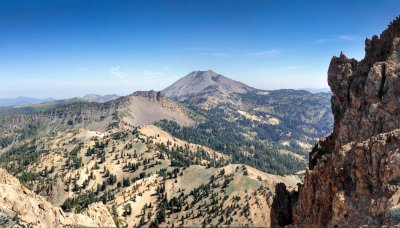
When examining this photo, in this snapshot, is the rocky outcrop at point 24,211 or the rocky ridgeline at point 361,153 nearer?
the rocky ridgeline at point 361,153

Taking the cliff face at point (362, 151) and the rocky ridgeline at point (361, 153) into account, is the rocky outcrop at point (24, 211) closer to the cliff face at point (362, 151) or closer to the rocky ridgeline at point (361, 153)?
the rocky ridgeline at point (361, 153)

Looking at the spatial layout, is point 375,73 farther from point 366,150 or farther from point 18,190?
point 18,190

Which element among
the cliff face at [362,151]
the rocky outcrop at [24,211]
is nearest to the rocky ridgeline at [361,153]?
the cliff face at [362,151]

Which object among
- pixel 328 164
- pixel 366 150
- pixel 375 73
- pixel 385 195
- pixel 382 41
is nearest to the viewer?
pixel 385 195

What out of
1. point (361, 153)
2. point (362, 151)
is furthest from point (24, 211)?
point (362, 151)

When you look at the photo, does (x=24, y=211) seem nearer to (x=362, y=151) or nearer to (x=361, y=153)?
(x=361, y=153)

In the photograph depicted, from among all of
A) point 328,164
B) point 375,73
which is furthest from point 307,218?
Answer: point 375,73

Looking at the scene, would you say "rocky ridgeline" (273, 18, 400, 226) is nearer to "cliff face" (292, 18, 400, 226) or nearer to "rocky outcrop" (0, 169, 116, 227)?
"cliff face" (292, 18, 400, 226)
